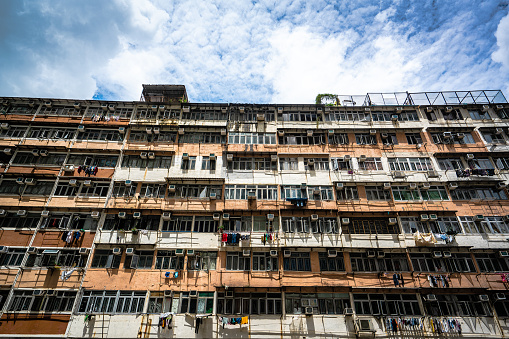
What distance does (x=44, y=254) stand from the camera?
18.2 m

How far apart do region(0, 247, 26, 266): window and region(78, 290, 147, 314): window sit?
5.28 meters

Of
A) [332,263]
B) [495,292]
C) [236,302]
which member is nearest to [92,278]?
[236,302]

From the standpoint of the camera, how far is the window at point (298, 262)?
18438mm

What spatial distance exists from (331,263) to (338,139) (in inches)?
410

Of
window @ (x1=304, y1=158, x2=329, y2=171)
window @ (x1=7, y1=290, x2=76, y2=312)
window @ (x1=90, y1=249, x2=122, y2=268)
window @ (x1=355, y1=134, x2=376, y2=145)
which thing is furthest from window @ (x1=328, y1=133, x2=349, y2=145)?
window @ (x1=7, y1=290, x2=76, y2=312)

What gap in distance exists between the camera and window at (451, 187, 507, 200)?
20.8 m

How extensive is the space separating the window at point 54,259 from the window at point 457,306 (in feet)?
76.2

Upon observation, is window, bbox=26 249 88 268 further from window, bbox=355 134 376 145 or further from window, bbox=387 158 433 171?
window, bbox=387 158 433 171

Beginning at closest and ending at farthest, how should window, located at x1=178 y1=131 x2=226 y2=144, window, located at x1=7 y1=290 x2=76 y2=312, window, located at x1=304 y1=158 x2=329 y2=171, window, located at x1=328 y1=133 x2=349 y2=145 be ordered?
window, located at x1=7 y1=290 x2=76 y2=312 < window, located at x1=304 y1=158 x2=329 y2=171 < window, located at x1=178 y1=131 x2=226 y2=144 < window, located at x1=328 y1=133 x2=349 y2=145

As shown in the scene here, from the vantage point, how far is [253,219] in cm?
1988

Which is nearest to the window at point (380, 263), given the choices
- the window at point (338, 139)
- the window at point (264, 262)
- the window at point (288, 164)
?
the window at point (264, 262)

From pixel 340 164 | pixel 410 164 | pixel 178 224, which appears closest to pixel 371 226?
pixel 340 164

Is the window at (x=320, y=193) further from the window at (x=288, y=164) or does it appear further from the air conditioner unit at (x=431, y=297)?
the air conditioner unit at (x=431, y=297)

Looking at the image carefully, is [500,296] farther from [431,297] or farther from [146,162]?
[146,162]
